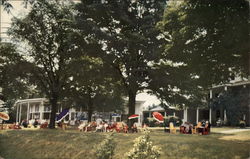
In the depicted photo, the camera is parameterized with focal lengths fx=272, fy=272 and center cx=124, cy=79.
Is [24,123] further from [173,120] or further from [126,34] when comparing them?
[173,120]

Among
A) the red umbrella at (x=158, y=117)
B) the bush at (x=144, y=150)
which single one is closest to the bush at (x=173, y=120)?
the red umbrella at (x=158, y=117)

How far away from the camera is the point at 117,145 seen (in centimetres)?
995

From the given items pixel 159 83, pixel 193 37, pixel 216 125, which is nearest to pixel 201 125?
pixel 216 125

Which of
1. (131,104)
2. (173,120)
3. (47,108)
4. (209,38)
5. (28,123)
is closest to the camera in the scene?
(209,38)

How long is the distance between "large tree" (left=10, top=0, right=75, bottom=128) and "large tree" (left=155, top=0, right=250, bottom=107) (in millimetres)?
8610

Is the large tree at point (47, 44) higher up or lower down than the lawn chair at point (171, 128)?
higher up

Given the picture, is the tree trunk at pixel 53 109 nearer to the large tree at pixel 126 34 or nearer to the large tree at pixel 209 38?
the large tree at pixel 126 34

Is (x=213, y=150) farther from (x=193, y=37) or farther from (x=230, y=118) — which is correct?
(x=193, y=37)

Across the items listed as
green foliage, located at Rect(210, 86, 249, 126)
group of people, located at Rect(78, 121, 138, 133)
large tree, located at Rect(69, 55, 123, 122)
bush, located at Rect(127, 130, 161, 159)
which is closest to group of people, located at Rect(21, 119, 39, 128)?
large tree, located at Rect(69, 55, 123, 122)

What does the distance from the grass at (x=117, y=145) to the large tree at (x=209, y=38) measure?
194cm

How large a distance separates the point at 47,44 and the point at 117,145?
10828 millimetres

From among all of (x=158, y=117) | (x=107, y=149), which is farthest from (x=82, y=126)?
(x=158, y=117)

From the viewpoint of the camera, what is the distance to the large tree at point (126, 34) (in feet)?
43.3

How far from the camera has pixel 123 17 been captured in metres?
13.6
